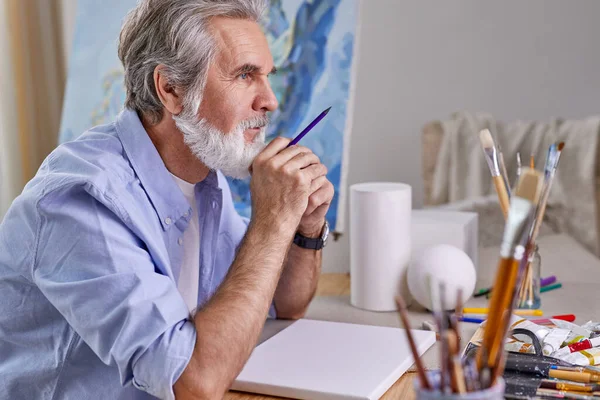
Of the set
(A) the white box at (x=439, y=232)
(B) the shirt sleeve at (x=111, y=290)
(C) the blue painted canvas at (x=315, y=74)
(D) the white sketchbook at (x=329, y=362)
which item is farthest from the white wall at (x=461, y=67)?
(B) the shirt sleeve at (x=111, y=290)

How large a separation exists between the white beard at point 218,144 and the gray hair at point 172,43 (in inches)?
1.3

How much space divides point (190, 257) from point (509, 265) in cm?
86

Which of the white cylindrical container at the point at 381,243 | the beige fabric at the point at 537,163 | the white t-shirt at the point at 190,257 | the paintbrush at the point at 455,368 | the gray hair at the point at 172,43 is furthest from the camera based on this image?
the beige fabric at the point at 537,163

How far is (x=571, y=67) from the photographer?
2494 millimetres

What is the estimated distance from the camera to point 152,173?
127cm

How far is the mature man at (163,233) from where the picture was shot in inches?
40.2

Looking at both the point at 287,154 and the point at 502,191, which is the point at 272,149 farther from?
the point at 502,191

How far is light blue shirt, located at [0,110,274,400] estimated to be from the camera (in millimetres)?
999

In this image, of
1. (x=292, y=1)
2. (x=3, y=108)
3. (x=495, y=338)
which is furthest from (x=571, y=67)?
(x=495, y=338)

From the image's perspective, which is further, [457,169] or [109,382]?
[457,169]

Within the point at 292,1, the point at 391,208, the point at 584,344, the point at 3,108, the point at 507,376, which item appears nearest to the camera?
the point at 507,376

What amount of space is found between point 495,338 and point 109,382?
0.65 m

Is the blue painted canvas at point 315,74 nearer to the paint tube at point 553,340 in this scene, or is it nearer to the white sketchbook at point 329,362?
the white sketchbook at point 329,362

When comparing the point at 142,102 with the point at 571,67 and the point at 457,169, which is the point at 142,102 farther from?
the point at 571,67
